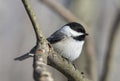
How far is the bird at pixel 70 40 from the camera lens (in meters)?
3.44

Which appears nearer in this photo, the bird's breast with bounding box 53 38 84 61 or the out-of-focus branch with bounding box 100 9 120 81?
the out-of-focus branch with bounding box 100 9 120 81

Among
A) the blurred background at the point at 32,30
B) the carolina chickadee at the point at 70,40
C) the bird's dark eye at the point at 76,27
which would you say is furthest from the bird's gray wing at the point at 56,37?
the blurred background at the point at 32,30

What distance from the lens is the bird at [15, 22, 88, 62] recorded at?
3436 mm

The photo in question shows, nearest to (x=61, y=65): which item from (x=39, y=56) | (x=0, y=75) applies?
(x=39, y=56)

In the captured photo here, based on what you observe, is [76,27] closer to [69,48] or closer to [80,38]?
[80,38]

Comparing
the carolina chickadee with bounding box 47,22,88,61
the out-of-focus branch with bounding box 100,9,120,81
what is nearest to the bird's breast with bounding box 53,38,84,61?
the carolina chickadee with bounding box 47,22,88,61

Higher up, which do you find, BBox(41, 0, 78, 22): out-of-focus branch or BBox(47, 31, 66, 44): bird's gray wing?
BBox(41, 0, 78, 22): out-of-focus branch

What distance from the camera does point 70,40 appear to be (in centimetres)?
355

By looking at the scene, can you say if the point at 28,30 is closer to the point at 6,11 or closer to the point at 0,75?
the point at 6,11

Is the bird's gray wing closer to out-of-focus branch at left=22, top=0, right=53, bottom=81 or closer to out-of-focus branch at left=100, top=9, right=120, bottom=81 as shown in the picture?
out-of-focus branch at left=100, top=9, right=120, bottom=81

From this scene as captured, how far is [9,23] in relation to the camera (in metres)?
5.86

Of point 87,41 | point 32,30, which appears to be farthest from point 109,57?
point 32,30

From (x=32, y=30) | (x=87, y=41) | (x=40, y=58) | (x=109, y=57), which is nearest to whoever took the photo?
(x=40, y=58)

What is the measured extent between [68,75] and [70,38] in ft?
4.27
